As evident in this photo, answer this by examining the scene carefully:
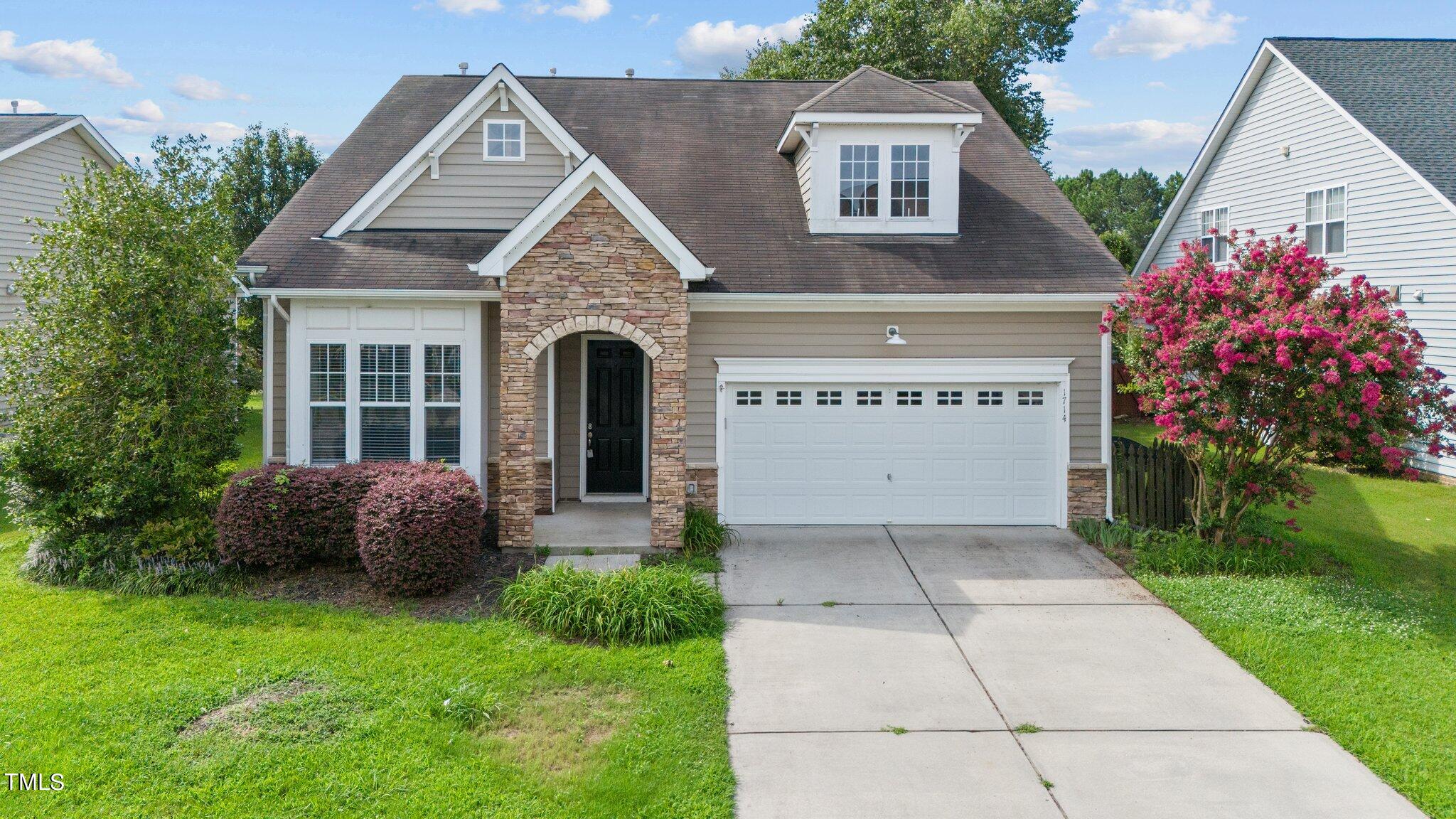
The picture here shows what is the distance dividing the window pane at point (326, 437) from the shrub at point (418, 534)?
2.57 m

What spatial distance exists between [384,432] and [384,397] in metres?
0.45

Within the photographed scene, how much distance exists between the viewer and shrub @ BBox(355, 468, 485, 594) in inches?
365

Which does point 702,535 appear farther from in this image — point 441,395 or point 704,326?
point 441,395

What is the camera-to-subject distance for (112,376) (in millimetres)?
10234

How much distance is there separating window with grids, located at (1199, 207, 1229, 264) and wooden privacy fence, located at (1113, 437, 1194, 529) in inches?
406

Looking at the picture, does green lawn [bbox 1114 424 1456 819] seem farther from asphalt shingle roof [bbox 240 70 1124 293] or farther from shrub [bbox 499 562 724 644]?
shrub [bbox 499 562 724 644]

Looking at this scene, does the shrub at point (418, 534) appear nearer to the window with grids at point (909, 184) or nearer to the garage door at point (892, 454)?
the garage door at point (892, 454)

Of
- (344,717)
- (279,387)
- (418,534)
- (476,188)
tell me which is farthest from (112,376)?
(344,717)

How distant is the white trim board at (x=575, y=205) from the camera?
1076 centimetres

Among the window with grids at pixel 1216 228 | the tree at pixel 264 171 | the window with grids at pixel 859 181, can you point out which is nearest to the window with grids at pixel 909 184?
the window with grids at pixel 859 181

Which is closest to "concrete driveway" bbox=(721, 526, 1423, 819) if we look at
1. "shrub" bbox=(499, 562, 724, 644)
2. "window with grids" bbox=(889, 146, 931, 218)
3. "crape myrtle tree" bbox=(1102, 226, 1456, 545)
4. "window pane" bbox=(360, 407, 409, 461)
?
"shrub" bbox=(499, 562, 724, 644)

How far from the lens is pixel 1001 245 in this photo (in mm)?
13344

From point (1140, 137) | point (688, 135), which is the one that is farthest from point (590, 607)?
point (1140, 137)

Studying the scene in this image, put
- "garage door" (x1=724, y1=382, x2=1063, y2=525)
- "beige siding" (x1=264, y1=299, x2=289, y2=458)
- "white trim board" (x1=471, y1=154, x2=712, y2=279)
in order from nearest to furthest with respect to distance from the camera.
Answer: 1. "white trim board" (x1=471, y1=154, x2=712, y2=279)
2. "beige siding" (x1=264, y1=299, x2=289, y2=458)
3. "garage door" (x1=724, y1=382, x2=1063, y2=525)
